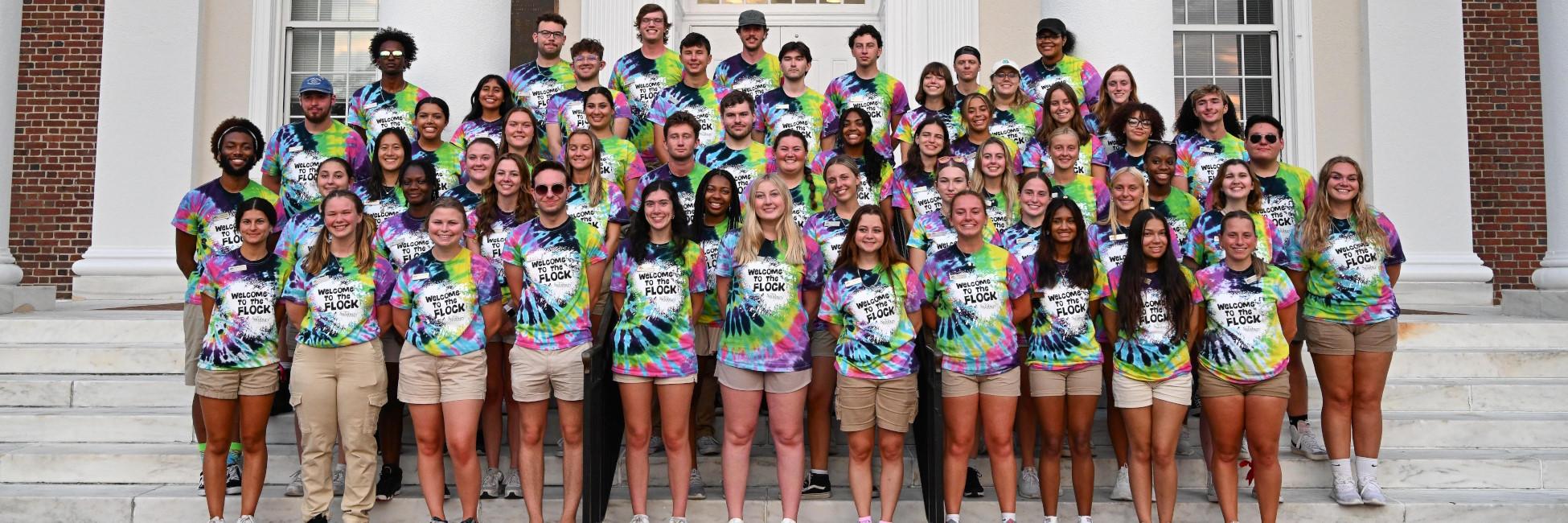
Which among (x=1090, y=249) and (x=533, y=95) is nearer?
(x=1090, y=249)

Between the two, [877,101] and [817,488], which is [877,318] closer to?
[817,488]

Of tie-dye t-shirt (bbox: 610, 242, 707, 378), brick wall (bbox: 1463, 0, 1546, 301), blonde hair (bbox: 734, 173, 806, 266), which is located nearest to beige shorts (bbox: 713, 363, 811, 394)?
tie-dye t-shirt (bbox: 610, 242, 707, 378)

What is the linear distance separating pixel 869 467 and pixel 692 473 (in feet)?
3.39

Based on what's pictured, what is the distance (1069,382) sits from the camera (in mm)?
5250

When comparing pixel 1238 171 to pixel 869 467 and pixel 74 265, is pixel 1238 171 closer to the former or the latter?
pixel 869 467

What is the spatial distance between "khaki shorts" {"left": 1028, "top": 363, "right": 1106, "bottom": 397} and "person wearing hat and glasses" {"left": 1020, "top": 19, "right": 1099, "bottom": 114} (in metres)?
2.78

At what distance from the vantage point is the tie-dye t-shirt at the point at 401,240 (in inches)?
222

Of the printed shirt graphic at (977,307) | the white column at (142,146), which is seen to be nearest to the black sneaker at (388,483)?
the printed shirt graphic at (977,307)

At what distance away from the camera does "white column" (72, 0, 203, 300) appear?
9.91 m

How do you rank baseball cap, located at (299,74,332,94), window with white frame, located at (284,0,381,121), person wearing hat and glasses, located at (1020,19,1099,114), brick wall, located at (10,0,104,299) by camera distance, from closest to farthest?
baseball cap, located at (299,74,332,94), person wearing hat and glasses, located at (1020,19,1099,114), window with white frame, located at (284,0,381,121), brick wall, located at (10,0,104,299)

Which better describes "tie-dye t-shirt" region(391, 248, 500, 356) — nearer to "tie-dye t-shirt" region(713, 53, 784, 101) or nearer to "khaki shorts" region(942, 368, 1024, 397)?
"khaki shorts" region(942, 368, 1024, 397)

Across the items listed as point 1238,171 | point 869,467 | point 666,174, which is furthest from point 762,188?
point 1238,171

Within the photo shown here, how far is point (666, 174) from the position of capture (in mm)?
6133

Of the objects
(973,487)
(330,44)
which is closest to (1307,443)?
(973,487)
